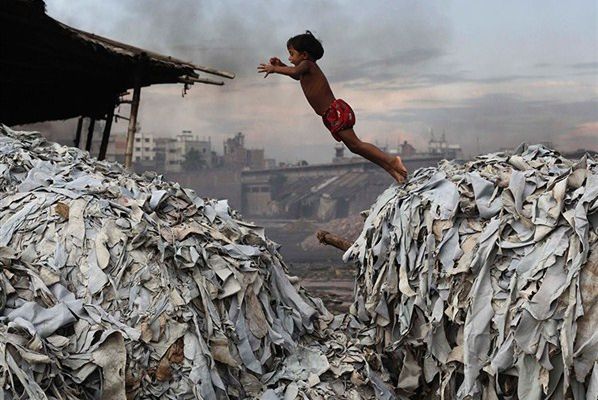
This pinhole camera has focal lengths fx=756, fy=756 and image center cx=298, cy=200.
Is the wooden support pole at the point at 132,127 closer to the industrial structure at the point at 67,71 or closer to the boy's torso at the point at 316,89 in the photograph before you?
the industrial structure at the point at 67,71

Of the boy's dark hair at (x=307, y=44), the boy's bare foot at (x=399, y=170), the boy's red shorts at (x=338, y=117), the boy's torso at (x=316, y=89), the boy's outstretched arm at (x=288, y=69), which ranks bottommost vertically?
the boy's bare foot at (x=399, y=170)

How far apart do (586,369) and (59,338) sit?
196 cm

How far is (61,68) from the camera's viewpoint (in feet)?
28.6

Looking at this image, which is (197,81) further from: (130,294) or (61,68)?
(130,294)

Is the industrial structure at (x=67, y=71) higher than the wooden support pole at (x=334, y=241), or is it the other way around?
the industrial structure at (x=67, y=71)

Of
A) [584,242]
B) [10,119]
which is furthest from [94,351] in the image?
[10,119]

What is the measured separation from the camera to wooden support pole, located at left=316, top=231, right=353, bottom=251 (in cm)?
418

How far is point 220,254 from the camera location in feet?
11.3

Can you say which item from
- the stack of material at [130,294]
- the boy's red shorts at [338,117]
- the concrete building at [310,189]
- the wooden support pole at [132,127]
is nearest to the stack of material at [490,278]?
the stack of material at [130,294]

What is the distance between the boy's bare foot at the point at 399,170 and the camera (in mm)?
3979

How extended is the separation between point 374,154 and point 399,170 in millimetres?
255

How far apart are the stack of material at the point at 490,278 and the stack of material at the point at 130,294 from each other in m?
0.53

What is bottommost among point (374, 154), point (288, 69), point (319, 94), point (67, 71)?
point (374, 154)

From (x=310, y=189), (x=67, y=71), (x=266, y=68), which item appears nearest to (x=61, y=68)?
(x=67, y=71)
